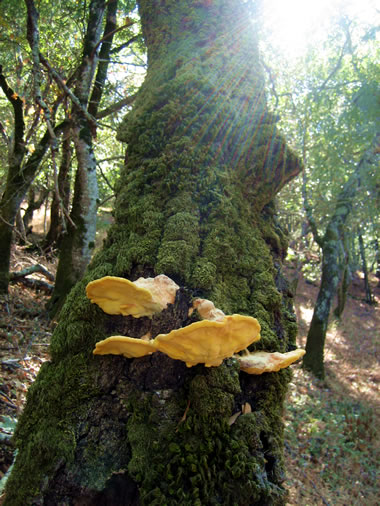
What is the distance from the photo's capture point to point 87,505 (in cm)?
129

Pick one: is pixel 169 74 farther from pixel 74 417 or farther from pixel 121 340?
pixel 74 417

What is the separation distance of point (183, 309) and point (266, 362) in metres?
0.45

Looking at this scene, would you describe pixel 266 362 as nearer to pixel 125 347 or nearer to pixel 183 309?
pixel 183 309

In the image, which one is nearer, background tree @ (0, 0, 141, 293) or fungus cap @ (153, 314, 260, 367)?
fungus cap @ (153, 314, 260, 367)

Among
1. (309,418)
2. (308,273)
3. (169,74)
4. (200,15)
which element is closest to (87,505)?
(169,74)

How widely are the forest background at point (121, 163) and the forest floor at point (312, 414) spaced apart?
2 cm

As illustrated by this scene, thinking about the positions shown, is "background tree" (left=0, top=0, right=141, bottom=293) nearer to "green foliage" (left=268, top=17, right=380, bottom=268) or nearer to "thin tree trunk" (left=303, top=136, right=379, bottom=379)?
"green foliage" (left=268, top=17, right=380, bottom=268)

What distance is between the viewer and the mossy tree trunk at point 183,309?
132 centimetres

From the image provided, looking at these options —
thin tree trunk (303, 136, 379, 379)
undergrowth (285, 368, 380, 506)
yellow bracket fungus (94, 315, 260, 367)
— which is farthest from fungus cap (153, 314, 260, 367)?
thin tree trunk (303, 136, 379, 379)

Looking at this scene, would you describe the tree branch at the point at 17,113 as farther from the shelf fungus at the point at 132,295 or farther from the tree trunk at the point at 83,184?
the shelf fungus at the point at 132,295

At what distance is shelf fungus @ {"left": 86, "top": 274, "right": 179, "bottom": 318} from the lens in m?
1.36

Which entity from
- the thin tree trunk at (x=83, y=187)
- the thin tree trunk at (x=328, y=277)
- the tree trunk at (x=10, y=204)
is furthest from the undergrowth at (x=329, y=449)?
the tree trunk at (x=10, y=204)

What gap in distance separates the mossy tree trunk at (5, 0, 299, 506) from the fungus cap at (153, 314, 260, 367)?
165mm

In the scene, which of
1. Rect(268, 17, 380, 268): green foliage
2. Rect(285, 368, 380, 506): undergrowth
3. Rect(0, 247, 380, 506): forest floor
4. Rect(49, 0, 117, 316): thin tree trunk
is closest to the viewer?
Rect(0, 247, 380, 506): forest floor
